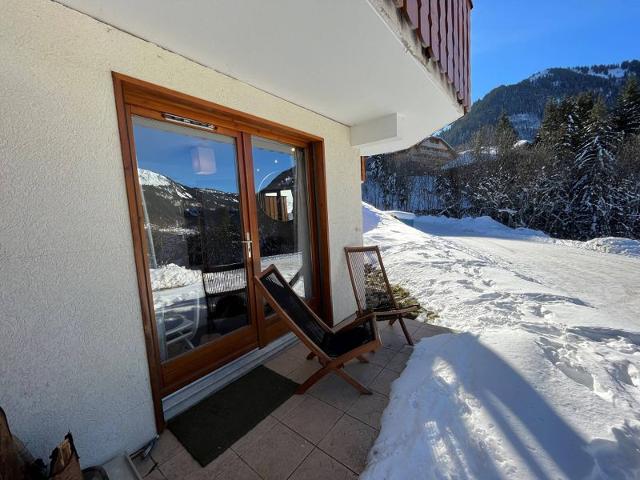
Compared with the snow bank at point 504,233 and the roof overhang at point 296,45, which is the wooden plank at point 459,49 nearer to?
the roof overhang at point 296,45

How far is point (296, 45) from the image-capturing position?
1604 mm

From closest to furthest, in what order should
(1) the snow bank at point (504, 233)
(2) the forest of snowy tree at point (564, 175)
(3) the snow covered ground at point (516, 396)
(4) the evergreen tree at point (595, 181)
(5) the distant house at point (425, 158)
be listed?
(3) the snow covered ground at point (516, 396)
(1) the snow bank at point (504, 233)
(2) the forest of snowy tree at point (564, 175)
(4) the evergreen tree at point (595, 181)
(5) the distant house at point (425, 158)

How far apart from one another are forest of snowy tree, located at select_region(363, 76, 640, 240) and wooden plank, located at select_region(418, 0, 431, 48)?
15064 millimetres

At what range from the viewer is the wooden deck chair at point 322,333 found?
2.04 metres

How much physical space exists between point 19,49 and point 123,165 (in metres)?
0.61

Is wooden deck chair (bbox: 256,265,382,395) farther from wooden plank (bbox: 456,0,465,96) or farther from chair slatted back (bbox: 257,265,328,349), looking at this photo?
wooden plank (bbox: 456,0,465,96)

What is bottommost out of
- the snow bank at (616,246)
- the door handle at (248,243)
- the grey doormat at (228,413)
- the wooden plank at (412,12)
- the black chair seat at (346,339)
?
the snow bank at (616,246)

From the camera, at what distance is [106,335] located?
1499mm

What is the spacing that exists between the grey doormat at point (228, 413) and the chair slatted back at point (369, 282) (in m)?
1.35

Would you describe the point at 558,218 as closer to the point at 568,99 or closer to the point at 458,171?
the point at 458,171

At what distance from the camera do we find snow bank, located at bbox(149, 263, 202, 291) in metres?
1.96

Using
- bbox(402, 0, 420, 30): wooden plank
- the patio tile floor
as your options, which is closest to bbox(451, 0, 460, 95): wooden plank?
bbox(402, 0, 420, 30): wooden plank

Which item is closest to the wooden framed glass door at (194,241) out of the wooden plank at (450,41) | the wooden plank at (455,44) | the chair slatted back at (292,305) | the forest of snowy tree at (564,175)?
the chair slatted back at (292,305)

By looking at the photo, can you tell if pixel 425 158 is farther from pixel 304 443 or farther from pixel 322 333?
pixel 304 443
